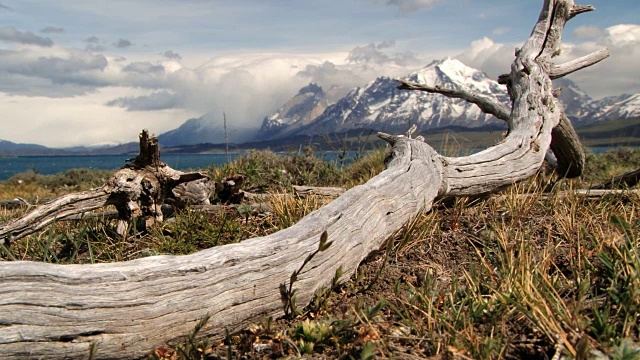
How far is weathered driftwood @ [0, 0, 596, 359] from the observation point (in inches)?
126

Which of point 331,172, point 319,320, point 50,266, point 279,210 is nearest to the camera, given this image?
point 50,266

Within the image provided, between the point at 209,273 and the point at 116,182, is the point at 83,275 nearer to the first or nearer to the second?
the point at 209,273

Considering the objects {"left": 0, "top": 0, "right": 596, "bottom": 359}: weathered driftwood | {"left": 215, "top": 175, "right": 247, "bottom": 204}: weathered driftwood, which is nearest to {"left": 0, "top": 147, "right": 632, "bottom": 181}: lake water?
{"left": 215, "top": 175, "right": 247, "bottom": 204}: weathered driftwood

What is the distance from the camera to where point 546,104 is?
799 centimetres

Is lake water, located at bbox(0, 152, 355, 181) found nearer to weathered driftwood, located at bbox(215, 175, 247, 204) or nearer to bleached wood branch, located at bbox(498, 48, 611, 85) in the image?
weathered driftwood, located at bbox(215, 175, 247, 204)

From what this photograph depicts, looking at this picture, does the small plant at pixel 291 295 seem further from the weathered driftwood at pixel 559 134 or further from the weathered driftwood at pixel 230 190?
the weathered driftwood at pixel 559 134

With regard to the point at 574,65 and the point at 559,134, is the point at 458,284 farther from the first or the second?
the point at 574,65

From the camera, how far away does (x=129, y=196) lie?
5.91 meters

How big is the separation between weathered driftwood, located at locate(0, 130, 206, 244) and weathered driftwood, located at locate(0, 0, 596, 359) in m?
2.29

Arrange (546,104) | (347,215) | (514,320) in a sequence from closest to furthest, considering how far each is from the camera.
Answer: (514,320) → (347,215) → (546,104)

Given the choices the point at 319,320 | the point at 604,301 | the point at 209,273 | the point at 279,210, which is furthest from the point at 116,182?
the point at 604,301

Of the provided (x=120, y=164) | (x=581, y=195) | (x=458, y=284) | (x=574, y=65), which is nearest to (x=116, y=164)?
(x=120, y=164)

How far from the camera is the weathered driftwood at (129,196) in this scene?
5.45 m

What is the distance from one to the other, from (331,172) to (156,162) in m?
4.94
